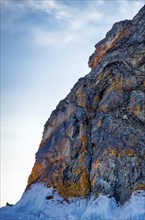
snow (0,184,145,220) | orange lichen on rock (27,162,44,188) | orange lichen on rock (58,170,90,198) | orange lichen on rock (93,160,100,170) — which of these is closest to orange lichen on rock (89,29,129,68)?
orange lichen on rock (27,162,44,188)

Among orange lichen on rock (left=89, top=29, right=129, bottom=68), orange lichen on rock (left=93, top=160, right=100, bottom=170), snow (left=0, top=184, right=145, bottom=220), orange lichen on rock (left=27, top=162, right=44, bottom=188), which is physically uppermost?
orange lichen on rock (left=89, top=29, right=129, bottom=68)

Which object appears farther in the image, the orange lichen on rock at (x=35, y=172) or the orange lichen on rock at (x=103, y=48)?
the orange lichen on rock at (x=103, y=48)

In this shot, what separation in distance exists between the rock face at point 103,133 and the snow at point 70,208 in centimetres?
69

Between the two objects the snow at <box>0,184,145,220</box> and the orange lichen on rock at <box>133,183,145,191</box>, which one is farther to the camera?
the orange lichen on rock at <box>133,183,145,191</box>

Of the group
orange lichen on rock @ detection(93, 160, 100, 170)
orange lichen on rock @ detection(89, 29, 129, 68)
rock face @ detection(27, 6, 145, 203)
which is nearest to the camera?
rock face @ detection(27, 6, 145, 203)

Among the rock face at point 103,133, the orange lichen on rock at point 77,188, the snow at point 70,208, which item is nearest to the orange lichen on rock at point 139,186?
the rock face at point 103,133

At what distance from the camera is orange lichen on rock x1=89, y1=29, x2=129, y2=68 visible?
123ft

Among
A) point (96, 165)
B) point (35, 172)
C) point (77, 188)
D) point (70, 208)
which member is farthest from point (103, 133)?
point (35, 172)

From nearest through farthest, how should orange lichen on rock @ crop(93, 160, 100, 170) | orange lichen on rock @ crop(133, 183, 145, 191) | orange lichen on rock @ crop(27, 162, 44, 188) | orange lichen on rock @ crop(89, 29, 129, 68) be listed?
orange lichen on rock @ crop(133, 183, 145, 191) → orange lichen on rock @ crop(93, 160, 100, 170) → orange lichen on rock @ crop(27, 162, 44, 188) → orange lichen on rock @ crop(89, 29, 129, 68)

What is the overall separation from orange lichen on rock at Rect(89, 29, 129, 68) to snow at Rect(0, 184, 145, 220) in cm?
1866

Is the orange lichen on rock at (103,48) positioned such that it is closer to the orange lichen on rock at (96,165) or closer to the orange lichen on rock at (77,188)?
the orange lichen on rock at (96,165)

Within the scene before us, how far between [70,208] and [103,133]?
6.26 meters

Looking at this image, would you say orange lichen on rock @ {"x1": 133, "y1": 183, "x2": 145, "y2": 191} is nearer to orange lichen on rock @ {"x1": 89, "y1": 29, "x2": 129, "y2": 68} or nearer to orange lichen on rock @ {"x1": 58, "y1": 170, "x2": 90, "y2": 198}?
orange lichen on rock @ {"x1": 58, "y1": 170, "x2": 90, "y2": 198}

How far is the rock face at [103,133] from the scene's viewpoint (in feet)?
74.1
